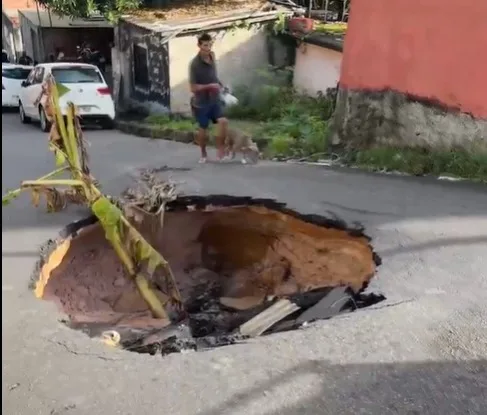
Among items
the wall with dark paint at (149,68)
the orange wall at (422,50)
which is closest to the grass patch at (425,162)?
the orange wall at (422,50)

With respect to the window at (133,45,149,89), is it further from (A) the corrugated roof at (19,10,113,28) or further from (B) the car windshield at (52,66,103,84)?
(A) the corrugated roof at (19,10,113,28)

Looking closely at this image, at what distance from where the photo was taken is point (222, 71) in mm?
18234

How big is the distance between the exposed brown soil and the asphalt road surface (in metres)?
0.41

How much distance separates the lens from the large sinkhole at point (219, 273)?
605cm

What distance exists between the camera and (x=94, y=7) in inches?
810

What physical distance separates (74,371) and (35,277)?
1908 mm

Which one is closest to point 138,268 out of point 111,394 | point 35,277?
point 35,277

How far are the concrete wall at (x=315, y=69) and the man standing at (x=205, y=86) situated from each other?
6329mm

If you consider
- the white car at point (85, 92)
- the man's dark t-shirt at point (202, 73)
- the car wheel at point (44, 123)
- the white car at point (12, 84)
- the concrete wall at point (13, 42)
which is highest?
the man's dark t-shirt at point (202, 73)

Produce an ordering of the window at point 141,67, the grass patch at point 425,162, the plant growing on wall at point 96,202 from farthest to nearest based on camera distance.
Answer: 1. the window at point 141,67
2. the grass patch at point 425,162
3. the plant growing on wall at point 96,202

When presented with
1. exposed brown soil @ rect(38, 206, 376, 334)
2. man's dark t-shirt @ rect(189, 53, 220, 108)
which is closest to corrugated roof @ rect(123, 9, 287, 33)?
man's dark t-shirt @ rect(189, 53, 220, 108)

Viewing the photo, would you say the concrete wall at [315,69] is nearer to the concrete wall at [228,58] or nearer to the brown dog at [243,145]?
the concrete wall at [228,58]

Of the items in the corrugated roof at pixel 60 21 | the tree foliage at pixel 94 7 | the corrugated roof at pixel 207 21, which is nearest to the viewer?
the corrugated roof at pixel 207 21

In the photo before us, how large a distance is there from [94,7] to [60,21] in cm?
614
